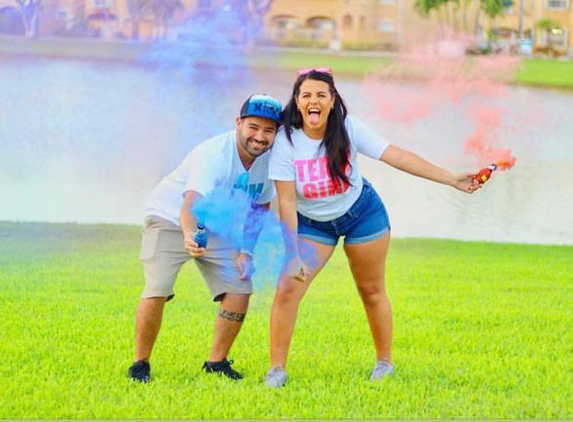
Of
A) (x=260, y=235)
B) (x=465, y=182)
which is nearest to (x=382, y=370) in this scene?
(x=260, y=235)

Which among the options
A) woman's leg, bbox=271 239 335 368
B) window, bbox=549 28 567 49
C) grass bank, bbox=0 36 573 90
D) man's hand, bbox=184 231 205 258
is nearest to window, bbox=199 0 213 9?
grass bank, bbox=0 36 573 90

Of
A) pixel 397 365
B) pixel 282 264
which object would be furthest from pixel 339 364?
pixel 282 264

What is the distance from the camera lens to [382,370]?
477 centimetres

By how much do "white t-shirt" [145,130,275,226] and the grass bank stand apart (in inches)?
96.7

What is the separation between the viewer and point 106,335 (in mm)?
5602

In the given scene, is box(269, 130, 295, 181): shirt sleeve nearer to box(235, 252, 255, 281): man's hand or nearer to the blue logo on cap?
the blue logo on cap

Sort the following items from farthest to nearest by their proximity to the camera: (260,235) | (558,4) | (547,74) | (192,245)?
(558,4) < (547,74) < (260,235) < (192,245)

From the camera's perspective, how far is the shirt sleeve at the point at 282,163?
14.3 ft

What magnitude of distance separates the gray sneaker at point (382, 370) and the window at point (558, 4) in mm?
7690

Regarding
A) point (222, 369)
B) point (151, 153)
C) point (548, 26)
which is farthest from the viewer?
point (548, 26)

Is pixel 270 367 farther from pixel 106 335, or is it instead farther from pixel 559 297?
pixel 559 297

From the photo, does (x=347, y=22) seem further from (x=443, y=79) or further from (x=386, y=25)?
(x=443, y=79)

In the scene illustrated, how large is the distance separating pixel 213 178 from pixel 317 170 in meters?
0.38

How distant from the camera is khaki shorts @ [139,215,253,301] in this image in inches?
179
